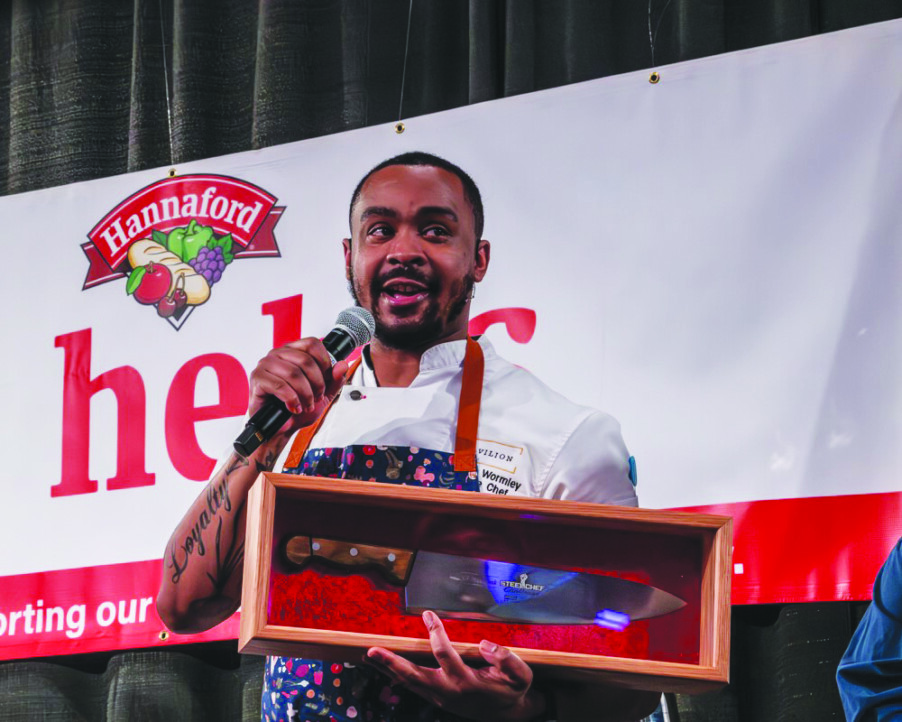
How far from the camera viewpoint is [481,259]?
2.07m

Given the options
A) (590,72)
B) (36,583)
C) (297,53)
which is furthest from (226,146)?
(36,583)

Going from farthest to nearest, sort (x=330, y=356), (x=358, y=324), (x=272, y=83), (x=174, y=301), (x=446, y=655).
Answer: (x=272, y=83), (x=174, y=301), (x=358, y=324), (x=330, y=356), (x=446, y=655)

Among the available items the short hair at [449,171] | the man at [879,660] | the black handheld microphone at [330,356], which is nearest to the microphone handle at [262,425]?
the black handheld microphone at [330,356]

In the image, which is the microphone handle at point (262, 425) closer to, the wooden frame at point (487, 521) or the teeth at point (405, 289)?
the wooden frame at point (487, 521)

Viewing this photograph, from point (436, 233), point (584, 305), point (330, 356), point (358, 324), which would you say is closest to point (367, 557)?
point (330, 356)

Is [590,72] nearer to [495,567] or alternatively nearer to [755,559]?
[755,559]

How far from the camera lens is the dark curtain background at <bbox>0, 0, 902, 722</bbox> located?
2088mm

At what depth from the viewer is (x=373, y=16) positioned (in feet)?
8.42

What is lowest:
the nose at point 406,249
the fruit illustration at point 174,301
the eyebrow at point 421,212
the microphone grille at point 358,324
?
the microphone grille at point 358,324

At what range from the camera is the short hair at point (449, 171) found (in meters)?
2.06

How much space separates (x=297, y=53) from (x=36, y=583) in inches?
41.8

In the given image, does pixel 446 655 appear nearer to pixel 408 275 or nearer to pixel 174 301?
pixel 408 275

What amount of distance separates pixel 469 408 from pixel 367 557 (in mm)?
392

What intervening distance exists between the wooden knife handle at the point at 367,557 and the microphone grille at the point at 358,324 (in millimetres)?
288
